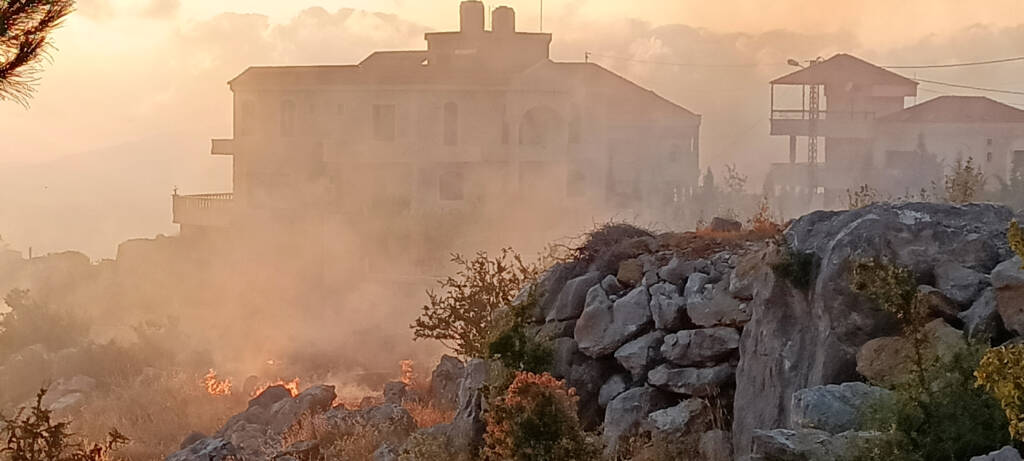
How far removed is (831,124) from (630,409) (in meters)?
43.6

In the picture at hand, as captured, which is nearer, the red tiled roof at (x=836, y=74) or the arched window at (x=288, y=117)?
the arched window at (x=288, y=117)

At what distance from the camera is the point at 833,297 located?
40.0 feet

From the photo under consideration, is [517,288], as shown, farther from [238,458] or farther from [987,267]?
[987,267]

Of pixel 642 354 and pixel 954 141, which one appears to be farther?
pixel 954 141

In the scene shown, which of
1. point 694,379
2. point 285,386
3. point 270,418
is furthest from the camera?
point 285,386

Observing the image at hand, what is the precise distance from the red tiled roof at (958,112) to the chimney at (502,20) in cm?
1692

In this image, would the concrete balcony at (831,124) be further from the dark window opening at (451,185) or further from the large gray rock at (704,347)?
the large gray rock at (704,347)

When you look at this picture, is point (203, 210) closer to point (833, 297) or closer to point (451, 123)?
point (451, 123)

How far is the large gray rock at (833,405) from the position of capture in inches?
402

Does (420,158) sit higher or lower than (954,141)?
lower

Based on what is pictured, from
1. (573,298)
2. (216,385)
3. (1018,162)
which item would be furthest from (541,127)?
(573,298)

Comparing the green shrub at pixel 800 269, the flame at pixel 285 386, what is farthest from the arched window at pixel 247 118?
the green shrub at pixel 800 269

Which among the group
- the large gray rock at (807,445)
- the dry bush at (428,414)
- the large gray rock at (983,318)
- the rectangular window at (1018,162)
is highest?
the rectangular window at (1018,162)

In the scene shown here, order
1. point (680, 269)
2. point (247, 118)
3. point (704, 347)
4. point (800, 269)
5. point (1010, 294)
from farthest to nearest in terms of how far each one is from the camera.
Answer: point (247, 118) < point (680, 269) < point (704, 347) < point (800, 269) < point (1010, 294)
